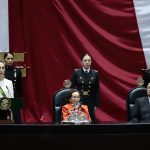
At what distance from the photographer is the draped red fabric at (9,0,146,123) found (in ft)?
25.0

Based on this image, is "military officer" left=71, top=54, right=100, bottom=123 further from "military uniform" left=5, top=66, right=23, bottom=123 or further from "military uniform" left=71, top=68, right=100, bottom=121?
"military uniform" left=5, top=66, right=23, bottom=123

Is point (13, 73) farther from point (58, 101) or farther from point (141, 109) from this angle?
point (141, 109)

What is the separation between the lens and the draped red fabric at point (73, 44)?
761 centimetres

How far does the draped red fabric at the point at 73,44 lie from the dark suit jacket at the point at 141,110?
2.52 meters

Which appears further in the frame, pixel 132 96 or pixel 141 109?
pixel 132 96

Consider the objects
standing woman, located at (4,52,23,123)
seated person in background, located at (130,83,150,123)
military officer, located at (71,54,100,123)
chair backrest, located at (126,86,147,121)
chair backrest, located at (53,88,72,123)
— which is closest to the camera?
seated person in background, located at (130,83,150,123)

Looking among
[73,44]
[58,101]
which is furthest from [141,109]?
[73,44]

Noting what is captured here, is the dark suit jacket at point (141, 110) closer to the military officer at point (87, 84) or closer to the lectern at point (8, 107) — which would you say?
the lectern at point (8, 107)

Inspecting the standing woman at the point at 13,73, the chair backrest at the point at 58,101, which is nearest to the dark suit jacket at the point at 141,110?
the chair backrest at the point at 58,101

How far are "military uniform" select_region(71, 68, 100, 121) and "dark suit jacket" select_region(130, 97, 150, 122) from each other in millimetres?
1445

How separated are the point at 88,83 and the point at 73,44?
1.24 m

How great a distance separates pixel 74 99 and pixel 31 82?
2506 mm

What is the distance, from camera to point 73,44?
25.2ft

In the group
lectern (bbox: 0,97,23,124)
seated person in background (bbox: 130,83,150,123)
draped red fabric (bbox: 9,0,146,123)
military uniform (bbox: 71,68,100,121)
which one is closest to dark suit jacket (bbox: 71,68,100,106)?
military uniform (bbox: 71,68,100,121)
